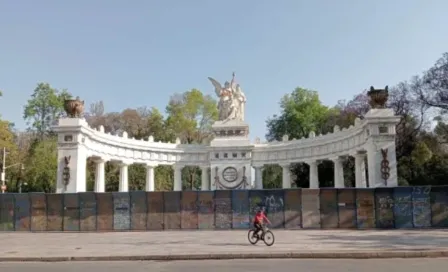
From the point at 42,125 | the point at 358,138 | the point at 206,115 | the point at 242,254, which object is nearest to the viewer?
the point at 242,254

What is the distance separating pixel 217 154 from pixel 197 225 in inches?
822

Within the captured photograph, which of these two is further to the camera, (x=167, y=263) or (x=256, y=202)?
(x=256, y=202)

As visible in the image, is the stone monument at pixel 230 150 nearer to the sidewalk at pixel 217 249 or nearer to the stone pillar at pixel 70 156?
the stone pillar at pixel 70 156

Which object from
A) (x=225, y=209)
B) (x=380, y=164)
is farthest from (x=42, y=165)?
(x=380, y=164)

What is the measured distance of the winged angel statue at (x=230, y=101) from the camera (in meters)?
54.0

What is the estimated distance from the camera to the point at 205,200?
3091 cm

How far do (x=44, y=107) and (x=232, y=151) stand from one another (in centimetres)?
3216

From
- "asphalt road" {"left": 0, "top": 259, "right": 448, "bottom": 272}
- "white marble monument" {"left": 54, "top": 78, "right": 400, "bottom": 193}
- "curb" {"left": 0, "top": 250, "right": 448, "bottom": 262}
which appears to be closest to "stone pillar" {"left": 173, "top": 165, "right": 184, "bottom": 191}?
"white marble monument" {"left": 54, "top": 78, "right": 400, "bottom": 193}

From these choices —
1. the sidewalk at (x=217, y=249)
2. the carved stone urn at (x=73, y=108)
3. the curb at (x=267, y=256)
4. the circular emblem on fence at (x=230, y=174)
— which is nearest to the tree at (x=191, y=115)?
the circular emblem on fence at (x=230, y=174)

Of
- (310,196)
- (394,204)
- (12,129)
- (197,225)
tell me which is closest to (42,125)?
(12,129)

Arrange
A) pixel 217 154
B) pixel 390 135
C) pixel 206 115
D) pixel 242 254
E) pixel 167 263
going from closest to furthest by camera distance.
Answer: pixel 167 263
pixel 242 254
pixel 390 135
pixel 217 154
pixel 206 115

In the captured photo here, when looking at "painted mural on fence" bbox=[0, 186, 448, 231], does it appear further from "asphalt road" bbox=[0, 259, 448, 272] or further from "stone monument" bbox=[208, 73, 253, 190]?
"stone monument" bbox=[208, 73, 253, 190]

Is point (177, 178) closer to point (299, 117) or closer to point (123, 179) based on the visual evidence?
point (123, 179)

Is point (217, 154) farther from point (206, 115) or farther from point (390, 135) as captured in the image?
point (206, 115)
